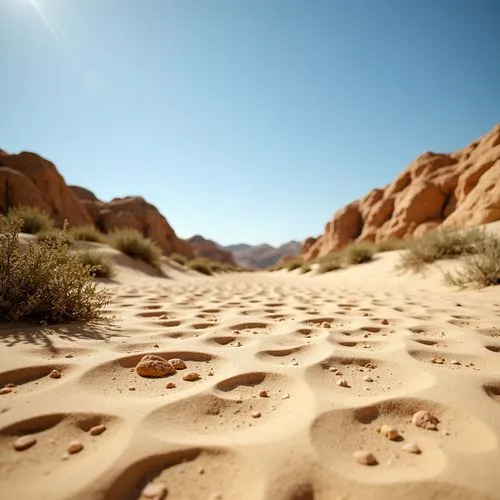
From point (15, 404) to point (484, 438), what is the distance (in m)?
1.47

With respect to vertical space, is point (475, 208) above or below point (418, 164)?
below

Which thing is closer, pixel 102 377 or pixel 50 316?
pixel 102 377

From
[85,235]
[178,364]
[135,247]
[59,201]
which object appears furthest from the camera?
[59,201]

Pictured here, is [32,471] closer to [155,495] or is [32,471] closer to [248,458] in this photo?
[155,495]

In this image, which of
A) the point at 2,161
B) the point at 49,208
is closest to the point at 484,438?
the point at 49,208

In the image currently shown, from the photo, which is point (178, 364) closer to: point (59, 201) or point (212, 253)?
point (59, 201)

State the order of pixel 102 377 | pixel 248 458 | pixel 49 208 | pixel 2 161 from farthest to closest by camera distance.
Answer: pixel 2 161 → pixel 49 208 → pixel 102 377 → pixel 248 458

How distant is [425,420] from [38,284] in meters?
2.40

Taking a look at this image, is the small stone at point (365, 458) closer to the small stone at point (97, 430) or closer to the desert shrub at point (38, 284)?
the small stone at point (97, 430)

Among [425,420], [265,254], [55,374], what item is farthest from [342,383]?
[265,254]

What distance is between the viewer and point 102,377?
4.19ft

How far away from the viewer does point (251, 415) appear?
3.32 ft

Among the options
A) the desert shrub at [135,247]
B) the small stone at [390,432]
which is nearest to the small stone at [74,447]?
the small stone at [390,432]

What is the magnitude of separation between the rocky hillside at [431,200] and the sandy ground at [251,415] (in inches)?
548
